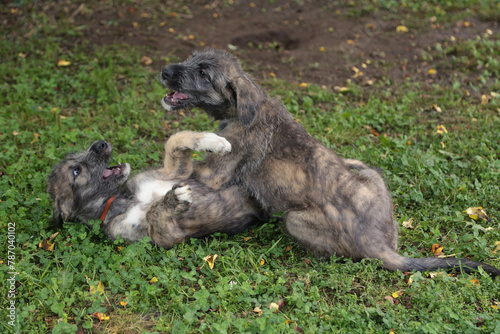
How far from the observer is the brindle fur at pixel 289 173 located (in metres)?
4.28

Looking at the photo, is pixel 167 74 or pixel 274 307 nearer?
pixel 274 307

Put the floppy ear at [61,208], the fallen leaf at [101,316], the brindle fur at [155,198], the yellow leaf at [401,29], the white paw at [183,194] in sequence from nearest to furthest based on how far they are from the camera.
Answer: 1. the fallen leaf at [101,316]
2. the white paw at [183,194]
3. the brindle fur at [155,198]
4. the floppy ear at [61,208]
5. the yellow leaf at [401,29]

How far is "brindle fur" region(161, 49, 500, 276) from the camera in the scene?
428 centimetres

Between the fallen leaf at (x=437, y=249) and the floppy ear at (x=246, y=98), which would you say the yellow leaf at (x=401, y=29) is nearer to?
the floppy ear at (x=246, y=98)

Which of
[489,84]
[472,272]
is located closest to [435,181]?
[472,272]

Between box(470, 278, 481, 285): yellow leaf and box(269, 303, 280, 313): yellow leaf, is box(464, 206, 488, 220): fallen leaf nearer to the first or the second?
box(470, 278, 481, 285): yellow leaf

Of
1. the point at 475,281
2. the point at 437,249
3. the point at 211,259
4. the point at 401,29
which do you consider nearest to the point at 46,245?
the point at 211,259

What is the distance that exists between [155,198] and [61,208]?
2.81ft

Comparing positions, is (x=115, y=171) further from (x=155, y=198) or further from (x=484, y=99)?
(x=484, y=99)

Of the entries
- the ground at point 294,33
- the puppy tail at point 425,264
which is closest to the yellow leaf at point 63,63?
the ground at point 294,33

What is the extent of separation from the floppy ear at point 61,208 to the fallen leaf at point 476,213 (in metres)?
3.92

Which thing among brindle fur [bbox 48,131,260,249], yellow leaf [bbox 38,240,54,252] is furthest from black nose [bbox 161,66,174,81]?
yellow leaf [bbox 38,240,54,252]

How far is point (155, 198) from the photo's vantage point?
4.88 meters

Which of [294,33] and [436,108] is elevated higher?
[294,33]
